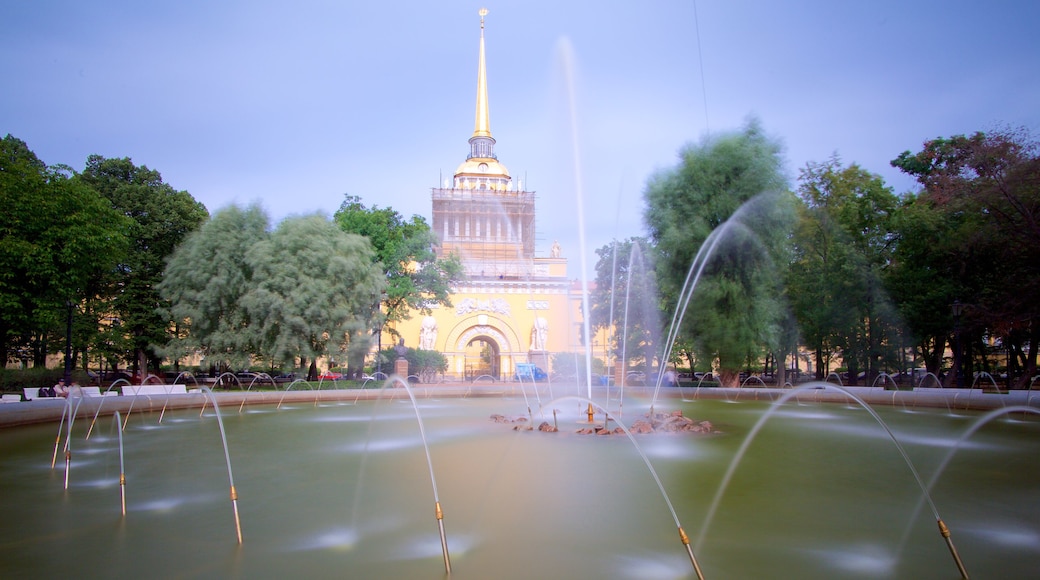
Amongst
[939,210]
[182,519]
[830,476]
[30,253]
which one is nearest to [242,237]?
[30,253]

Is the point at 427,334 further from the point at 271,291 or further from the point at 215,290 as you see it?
the point at 215,290

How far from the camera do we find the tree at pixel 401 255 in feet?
98.9

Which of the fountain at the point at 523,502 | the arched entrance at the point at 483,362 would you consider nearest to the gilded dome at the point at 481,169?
the arched entrance at the point at 483,362

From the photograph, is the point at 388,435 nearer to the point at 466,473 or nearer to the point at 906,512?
the point at 466,473

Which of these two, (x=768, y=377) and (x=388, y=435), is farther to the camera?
(x=768, y=377)

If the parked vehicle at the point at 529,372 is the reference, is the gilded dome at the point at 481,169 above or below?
above

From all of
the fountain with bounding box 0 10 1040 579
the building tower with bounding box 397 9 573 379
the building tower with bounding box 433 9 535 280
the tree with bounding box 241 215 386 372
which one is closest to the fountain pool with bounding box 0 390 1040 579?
the fountain with bounding box 0 10 1040 579

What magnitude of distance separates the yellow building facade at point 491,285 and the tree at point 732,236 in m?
13.0

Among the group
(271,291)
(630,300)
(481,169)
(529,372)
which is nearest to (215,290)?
(271,291)

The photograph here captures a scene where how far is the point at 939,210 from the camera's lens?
2305 cm

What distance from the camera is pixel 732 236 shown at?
76.7 ft

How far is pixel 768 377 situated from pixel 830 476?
29876 millimetres

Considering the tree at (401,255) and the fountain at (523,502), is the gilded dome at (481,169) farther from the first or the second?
the fountain at (523,502)

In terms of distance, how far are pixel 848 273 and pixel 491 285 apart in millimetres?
23206
